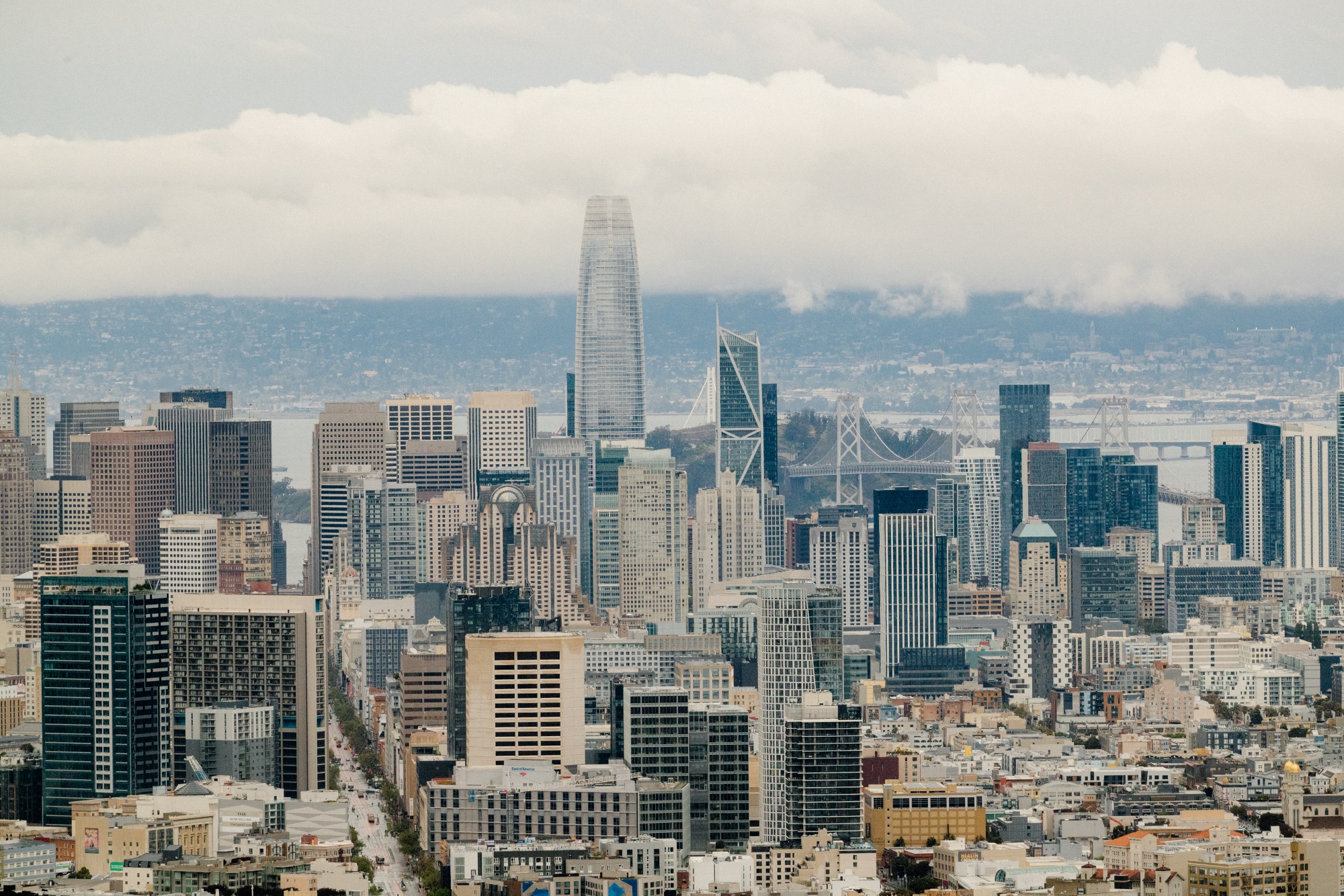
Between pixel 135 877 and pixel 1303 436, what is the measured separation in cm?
3574

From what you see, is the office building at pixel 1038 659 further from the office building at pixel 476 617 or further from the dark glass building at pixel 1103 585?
the office building at pixel 476 617

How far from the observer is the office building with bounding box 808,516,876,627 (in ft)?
132

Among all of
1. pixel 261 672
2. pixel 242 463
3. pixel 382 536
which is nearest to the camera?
pixel 261 672

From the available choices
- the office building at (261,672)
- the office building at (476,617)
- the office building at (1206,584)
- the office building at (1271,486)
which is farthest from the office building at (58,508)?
the office building at (1271,486)

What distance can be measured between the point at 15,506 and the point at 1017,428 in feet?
68.1

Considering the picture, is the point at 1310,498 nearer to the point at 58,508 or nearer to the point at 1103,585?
the point at 1103,585

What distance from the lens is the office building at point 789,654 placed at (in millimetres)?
22422

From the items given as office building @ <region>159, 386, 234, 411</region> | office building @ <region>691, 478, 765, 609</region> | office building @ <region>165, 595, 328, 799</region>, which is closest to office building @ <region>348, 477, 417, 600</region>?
office building @ <region>159, 386, 234, 411</region>

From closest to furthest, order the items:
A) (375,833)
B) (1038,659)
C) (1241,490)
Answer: (375,833)
(1038,659)
(1241,490)

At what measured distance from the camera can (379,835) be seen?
2181 centimetres

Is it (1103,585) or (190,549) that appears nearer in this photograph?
(190,549)

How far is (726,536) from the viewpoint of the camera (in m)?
45.3

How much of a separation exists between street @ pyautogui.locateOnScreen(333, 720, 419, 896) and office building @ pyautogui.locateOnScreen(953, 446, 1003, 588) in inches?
747

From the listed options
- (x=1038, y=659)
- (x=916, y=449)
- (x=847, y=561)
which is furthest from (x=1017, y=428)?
(x=1038, y=659)
